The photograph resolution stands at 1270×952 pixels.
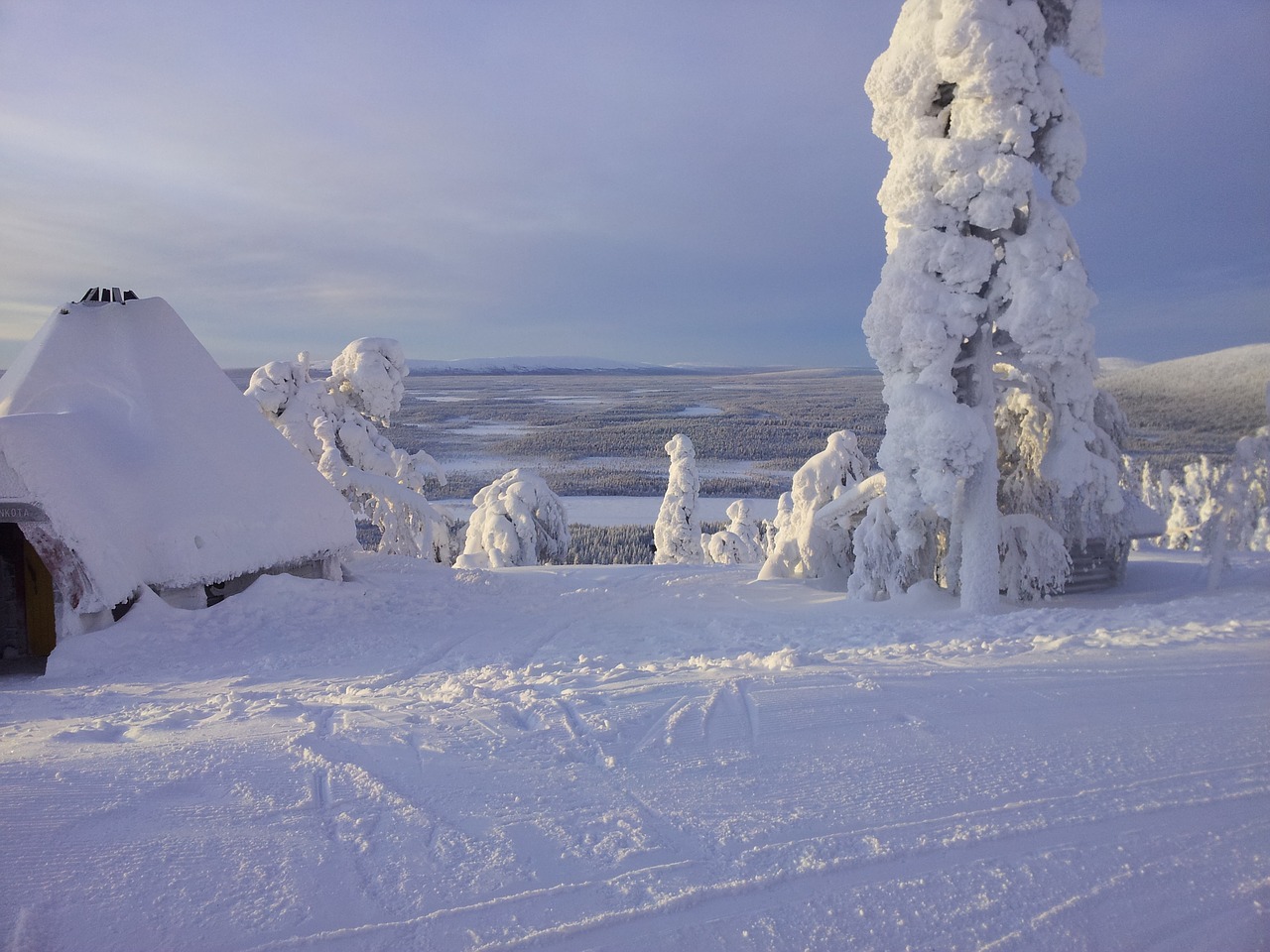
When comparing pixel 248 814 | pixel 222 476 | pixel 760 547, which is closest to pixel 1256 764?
pixel 248 814

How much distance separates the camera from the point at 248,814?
4.71 m

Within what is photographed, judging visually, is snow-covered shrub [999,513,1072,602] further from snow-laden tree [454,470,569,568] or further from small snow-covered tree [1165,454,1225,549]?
snow-laden tree [454,470,569,568]

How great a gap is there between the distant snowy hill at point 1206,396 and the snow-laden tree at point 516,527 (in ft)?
60.4

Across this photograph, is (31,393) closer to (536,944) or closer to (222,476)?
(222,476)

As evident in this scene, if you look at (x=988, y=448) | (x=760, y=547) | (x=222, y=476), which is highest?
(x=988, y=448)

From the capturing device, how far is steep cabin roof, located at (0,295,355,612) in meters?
9.44

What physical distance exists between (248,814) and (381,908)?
134 cm

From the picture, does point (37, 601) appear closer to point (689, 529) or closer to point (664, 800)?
point (664, 800)

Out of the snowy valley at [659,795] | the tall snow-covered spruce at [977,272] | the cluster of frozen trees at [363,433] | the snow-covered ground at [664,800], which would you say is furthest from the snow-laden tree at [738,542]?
the snow-covered ground at [664,800]

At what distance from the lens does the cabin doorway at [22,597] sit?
9.91m

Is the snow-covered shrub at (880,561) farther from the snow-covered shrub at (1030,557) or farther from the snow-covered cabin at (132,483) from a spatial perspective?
the snow-covered cabin at (132,483)

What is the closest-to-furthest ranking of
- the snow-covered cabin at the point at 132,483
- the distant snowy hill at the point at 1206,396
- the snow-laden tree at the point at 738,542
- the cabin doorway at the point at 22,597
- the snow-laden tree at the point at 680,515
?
the distant snowy hill at the point at 1206,396 → the snow-covered cabin at the point at 132,483 → the cabin doorway at the point at 22,597 → the snow-laden tree at the point at 680,515 → the snow-laden tree at the point at 738,542

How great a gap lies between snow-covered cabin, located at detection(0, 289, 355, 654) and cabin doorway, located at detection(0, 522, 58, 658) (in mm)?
12

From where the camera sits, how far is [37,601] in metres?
9.98
